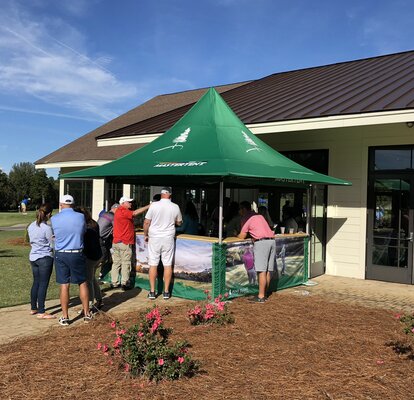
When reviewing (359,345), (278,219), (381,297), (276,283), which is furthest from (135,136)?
(359,345)

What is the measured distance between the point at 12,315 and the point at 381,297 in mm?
6077

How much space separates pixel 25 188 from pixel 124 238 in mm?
67572

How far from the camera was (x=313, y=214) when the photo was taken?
10102 mm

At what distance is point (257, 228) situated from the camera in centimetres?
735

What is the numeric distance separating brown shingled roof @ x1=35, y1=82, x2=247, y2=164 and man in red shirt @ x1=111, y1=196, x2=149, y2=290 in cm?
1025

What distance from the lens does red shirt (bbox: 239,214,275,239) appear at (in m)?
7.32

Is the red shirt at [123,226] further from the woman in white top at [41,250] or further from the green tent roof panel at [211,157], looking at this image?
the woman in white top at [41,250]

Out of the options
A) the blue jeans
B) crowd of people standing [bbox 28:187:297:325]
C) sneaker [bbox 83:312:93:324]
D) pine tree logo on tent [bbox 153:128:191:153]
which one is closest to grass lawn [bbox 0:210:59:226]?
crowd of people standing [bbox 28:187:297:325]


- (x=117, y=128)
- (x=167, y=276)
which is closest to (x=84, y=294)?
(x=167, y=276)

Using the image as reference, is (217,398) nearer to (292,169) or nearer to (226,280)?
(226,280)

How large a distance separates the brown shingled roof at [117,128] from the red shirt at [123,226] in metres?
10.3

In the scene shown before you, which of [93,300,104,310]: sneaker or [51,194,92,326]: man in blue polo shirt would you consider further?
[93,300,104,310]: sneaker

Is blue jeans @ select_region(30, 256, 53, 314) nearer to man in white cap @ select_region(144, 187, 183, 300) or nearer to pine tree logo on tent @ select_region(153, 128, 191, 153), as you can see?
man in white cap @ select_region(144, 187, 183, 300)

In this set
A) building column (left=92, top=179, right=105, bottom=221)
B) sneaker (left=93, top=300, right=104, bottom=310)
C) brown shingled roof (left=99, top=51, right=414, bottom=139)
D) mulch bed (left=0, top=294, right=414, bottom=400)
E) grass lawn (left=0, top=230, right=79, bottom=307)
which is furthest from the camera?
building column (left=92, top=179, right=105, bottom=221)
